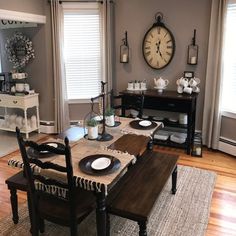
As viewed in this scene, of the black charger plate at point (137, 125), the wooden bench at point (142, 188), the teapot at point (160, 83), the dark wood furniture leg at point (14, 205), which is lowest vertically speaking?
the dark wood furniture leg at point (14, 205)

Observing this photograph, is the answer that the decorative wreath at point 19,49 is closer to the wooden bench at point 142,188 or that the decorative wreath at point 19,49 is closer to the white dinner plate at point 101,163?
the wooden bench at point 142,188

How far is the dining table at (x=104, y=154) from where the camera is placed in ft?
6.53

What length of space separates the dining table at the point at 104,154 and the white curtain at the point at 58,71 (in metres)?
1.98

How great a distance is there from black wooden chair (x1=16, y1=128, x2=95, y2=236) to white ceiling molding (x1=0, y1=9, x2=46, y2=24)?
8.60 feet

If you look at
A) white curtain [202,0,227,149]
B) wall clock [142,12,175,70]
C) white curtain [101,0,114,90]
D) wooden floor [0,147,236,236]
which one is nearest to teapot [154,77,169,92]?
wall clock [142,12,175,70]

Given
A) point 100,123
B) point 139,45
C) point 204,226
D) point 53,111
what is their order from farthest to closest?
point 53,111
point 139,45
point 100,123
point 204,226

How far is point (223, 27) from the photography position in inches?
155

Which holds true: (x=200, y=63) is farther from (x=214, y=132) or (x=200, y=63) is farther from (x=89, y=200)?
(x=89, y=200)

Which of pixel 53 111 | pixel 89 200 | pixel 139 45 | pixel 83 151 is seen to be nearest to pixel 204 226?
pixel 89 200

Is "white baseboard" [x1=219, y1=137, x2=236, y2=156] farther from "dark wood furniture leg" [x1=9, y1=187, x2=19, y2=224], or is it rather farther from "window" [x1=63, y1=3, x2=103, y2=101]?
"dark wood furniture leg" [x1=9, y1=187, x2=19, y2=224]

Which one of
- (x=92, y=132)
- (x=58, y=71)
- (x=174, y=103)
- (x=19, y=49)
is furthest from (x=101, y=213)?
(x=19, y=49)

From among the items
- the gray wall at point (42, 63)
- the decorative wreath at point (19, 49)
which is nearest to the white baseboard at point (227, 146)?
the gray wall at point (42, 63)

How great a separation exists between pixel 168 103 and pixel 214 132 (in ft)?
2.84

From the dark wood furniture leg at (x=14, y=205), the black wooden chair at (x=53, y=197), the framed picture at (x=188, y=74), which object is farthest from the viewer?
the framed picture at (x=188, y=74)
